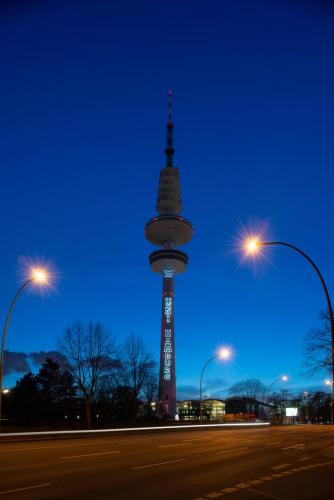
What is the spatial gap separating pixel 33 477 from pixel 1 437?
18.4m

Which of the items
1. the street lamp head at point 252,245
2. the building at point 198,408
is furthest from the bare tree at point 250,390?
the street lamp head at point 252,245

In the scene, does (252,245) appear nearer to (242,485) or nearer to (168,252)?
(242,485)

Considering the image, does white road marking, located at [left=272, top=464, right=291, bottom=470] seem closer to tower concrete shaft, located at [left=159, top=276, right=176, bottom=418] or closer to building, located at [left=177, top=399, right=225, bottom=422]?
tower concrete shaft, located at [left=159, top=276, right=176, bottom=418]

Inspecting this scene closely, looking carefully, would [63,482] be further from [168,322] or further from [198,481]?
[168,322]

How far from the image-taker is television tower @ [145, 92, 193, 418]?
428 ft

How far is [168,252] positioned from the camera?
5428 inches

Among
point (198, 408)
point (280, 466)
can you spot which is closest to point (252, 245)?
point (280, 466)

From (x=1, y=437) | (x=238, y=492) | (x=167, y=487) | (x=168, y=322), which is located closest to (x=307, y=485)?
(x=238, y=492)

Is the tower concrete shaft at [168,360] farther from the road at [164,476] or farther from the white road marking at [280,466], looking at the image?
the white road marking at [280,466]

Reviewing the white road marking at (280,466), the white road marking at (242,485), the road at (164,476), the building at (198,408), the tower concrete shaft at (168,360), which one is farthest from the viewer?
the building at (198,408)

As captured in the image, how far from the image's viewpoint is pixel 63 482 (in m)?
Answer: 10.6

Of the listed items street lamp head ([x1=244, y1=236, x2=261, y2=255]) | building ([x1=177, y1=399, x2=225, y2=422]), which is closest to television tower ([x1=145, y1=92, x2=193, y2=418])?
building ([x1=177, y1=399, x2=225, y2=422])

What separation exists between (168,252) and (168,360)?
96.9ft

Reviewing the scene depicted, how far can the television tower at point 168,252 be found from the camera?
130 metres
